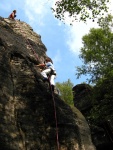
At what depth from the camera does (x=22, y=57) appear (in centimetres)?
1323

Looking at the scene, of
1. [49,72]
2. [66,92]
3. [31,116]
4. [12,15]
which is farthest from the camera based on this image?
[66,92]

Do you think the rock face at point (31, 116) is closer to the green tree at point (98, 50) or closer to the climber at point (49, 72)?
the climber at point (49, 72)

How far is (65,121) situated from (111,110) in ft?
42.5

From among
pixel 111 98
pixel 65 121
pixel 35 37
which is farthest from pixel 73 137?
pixel 111 98

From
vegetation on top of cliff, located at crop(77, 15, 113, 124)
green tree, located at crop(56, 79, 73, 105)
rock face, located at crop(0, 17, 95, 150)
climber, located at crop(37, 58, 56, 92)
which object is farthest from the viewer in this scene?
green tree, located at crop(56, 79, 73, 105)

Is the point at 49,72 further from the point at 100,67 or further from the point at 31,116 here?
the point at 100,67

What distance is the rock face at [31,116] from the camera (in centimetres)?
933

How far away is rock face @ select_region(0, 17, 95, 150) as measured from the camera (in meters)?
9.33

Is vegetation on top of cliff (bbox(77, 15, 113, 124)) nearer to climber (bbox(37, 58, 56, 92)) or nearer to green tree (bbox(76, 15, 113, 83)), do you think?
green tree (bbox(76, 15, 113, 83))

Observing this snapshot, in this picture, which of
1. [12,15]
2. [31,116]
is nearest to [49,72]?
[31,116]

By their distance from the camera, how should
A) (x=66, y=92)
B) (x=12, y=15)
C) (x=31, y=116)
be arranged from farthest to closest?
(x=66, y=92) → (x=12, y=15) → (x=31, y=116)

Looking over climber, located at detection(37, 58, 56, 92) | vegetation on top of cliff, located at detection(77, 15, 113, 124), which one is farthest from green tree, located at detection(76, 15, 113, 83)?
climber, located at detection(37, 58, 56, 92)

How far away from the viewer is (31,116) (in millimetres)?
10375

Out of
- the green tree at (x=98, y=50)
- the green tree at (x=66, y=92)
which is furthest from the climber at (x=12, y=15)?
the green tree at (x=66, y=92)
